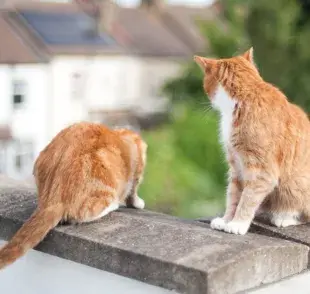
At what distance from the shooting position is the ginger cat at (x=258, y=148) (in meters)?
1.48

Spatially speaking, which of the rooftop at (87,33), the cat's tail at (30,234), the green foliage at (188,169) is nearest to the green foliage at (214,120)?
the green foliage at (188,169)

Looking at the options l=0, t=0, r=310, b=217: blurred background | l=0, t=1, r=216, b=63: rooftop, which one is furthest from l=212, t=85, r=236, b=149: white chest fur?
l=0, t=1, r=216, b=63: rooftop

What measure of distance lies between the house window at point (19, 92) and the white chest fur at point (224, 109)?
11.3m

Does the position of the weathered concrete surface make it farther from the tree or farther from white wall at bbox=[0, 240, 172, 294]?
the tree

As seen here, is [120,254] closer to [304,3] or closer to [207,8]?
[304,3]

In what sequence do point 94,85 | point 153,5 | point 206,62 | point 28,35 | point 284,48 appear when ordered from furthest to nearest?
point 153,5 < point 94,85 < point 28,35 < point 284,48 < point 206,62

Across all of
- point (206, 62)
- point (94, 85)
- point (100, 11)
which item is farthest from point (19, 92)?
point (206, 62)

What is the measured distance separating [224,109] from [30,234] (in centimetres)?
58

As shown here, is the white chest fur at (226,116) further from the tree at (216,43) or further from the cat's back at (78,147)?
the tree at (216,43)

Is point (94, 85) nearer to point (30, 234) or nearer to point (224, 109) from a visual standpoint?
point (224, 109)

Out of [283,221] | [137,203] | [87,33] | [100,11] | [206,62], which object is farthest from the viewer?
[100,11]

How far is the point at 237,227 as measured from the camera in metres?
Answer: 1.46

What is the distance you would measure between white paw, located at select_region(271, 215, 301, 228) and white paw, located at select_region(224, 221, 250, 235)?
11 cm

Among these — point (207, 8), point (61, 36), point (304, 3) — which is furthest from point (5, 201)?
point (207, 8)
